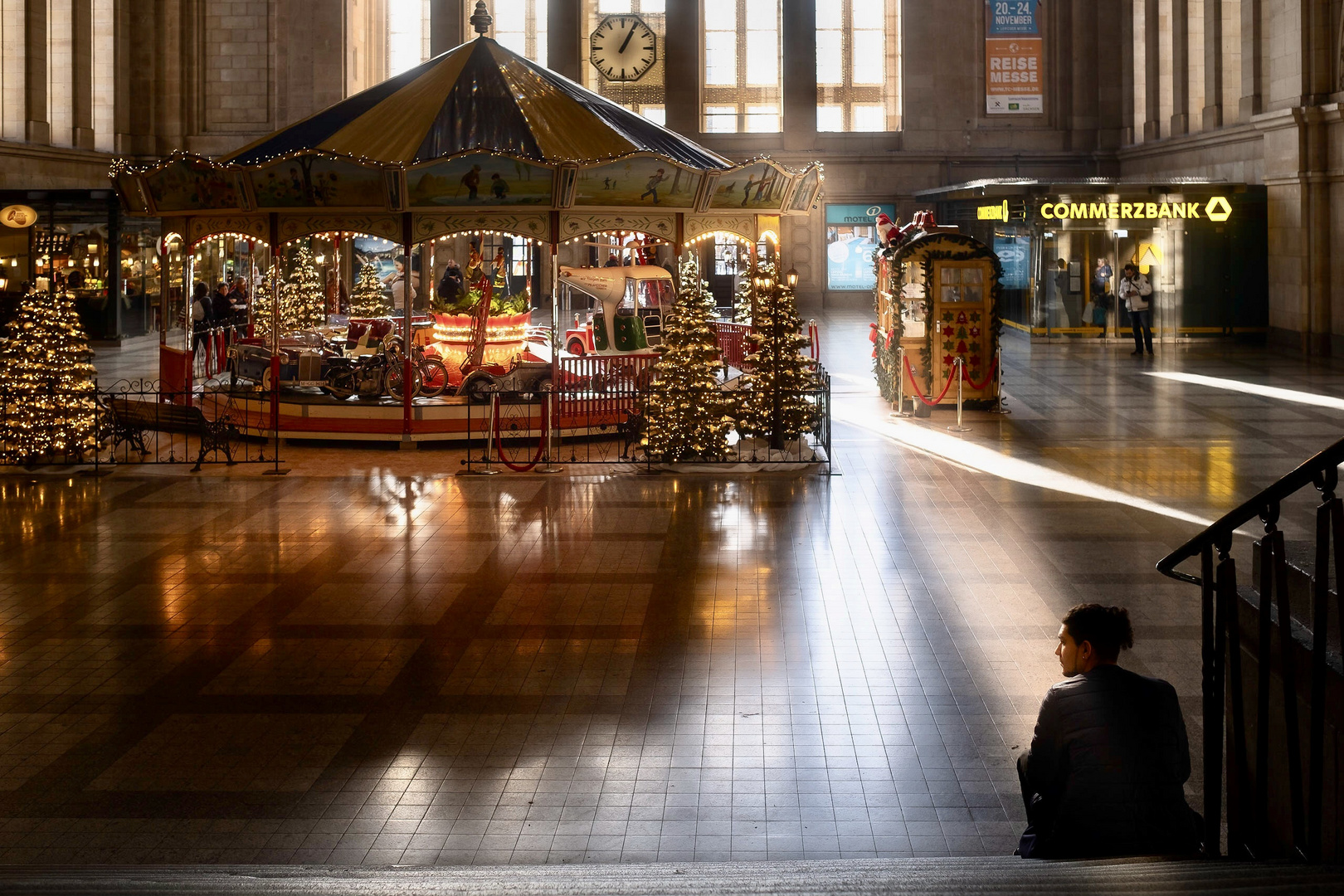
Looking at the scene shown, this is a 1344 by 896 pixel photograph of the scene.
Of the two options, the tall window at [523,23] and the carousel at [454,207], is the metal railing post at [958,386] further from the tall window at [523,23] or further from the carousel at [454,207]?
the tall window at [523,23]

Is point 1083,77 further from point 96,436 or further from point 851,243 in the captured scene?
point 96,436

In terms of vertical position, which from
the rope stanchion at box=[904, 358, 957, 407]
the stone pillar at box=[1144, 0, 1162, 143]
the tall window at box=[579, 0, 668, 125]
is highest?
the tall window at box=[579, 0, 668, 125]

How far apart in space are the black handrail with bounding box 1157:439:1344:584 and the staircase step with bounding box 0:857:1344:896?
3.71 feet

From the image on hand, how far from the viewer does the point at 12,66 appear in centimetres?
3431

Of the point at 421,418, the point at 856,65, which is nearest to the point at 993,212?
the point at 856,65

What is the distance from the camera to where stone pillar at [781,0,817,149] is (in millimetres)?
44719

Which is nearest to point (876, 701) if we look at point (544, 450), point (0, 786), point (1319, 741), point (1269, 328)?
point (1319, 741)

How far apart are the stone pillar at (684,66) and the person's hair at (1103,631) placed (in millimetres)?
40760

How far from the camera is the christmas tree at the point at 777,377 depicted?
→ 17.3 meters

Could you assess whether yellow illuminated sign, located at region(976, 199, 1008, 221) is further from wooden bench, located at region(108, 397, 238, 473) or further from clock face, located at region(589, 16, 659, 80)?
wooden bench, located at region(108, 397, 238, 473)

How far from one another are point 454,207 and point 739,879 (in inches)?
576

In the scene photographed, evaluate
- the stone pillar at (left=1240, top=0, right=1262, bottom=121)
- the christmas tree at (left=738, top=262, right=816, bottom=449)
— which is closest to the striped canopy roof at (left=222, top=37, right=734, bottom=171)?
the christmas tree at (left=738, top=262, right=816, bottom=449)

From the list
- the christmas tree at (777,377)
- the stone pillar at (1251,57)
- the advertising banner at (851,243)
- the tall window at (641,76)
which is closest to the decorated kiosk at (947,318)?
the christmas tree at (777,377)

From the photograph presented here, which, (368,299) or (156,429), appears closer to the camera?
(156,429)
